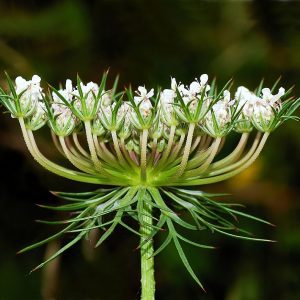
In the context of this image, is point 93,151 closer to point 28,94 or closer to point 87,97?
point 87,97

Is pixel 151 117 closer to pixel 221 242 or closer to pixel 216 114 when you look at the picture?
pixel 216 114

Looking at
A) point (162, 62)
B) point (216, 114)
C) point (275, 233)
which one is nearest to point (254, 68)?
point (162, 62)

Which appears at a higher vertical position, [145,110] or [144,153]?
[145,110]

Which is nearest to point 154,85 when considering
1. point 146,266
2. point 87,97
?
point 87,97

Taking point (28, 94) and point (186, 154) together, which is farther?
point (28, 94)

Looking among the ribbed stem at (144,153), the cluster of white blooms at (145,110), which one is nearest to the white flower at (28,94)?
the cluster of white blooms at (145,110)

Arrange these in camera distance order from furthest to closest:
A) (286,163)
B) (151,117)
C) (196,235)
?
(286,163) < (196,235) < (151,117)
